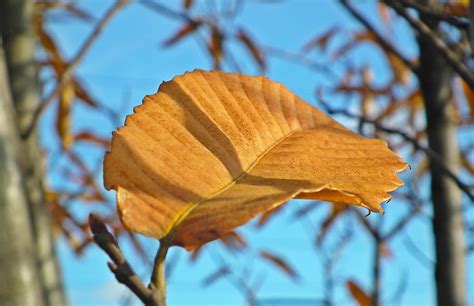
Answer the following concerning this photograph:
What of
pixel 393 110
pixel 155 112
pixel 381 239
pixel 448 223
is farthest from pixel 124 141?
pixel 393 110

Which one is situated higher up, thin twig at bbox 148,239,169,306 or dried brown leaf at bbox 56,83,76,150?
dried brown leaf at bbox 56,83,76,150

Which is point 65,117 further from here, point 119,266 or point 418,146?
point 119,266

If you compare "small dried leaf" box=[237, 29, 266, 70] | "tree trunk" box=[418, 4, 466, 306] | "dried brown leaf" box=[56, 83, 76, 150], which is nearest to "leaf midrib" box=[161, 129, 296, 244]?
"tree trunk" box=[418, 4, 466, 306]

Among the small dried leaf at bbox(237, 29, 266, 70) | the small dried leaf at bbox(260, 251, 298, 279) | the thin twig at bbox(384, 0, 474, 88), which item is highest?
the small dried leaf at bbox(237, 29, 266, 70)

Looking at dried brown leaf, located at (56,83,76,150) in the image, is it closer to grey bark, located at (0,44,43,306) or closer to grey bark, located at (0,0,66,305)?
grey bark, located at (0,0,66,305)

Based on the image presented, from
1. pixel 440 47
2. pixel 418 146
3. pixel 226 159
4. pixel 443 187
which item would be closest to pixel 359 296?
pixel 443 187
